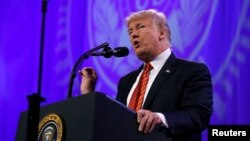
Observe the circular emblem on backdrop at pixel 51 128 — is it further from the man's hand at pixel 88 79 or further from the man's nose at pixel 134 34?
the man's nose at pixel 134 34

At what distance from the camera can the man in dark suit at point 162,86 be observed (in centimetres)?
162

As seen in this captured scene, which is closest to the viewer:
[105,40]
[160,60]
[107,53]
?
[107,53]

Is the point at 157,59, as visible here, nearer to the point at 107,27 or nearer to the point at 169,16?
the point at 169,16

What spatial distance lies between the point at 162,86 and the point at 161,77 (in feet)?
0.19

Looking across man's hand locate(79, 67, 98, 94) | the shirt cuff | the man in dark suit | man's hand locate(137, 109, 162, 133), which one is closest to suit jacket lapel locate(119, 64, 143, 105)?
the man in dark suit

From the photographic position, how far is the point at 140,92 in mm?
2066

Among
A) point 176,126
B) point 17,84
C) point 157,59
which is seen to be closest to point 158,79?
point 157,59

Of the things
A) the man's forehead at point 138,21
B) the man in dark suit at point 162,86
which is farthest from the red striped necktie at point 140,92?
the man's forehead at point 138,21

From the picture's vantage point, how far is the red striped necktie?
2.02 meters

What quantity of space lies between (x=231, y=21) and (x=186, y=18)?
1.03ft

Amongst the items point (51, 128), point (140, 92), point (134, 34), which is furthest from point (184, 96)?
point (51, 128)

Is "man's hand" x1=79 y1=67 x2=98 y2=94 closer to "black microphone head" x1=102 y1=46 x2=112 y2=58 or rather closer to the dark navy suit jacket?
"black microphone head" x1=102 y1=46 x2=112 y2=58

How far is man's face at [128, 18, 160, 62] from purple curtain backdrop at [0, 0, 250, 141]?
849mm

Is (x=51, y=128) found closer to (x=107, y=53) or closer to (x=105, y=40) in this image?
(x=107, y=53)
